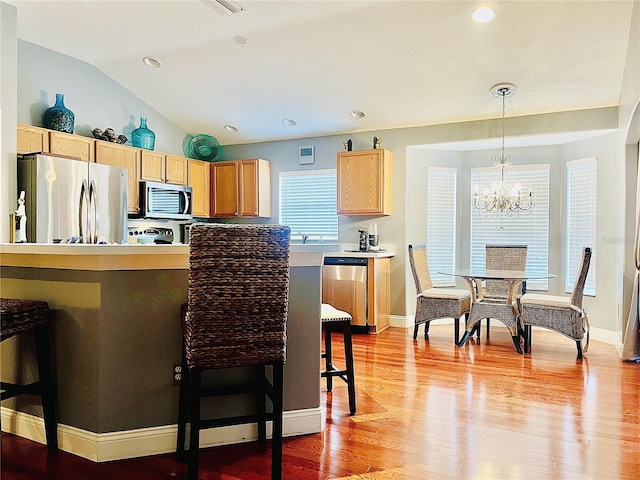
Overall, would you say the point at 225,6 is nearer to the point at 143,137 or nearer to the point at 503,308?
the point at 143,137

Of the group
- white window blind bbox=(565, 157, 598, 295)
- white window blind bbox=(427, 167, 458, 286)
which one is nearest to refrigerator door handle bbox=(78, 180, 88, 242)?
white window blind bbox=(427, 167, 458, 286)

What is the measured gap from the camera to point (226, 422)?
6.67ft

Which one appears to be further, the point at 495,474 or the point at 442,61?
the point at 442,61

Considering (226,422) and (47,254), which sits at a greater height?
(47,254)

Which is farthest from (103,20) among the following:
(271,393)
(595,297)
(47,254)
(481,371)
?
(595,297)

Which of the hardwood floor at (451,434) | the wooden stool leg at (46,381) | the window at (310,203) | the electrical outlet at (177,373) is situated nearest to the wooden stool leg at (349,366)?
the hardwood floor at (451,434)

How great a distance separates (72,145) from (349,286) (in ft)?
10.6

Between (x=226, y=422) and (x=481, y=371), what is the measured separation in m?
2.51

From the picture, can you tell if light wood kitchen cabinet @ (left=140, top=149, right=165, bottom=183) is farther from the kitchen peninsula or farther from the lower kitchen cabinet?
the kitchen peninsula

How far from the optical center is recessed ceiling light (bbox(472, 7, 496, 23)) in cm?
350

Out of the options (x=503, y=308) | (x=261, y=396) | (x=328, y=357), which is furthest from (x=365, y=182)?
(x=261, y=396)

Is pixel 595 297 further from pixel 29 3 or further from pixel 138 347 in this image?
pixel 29 3

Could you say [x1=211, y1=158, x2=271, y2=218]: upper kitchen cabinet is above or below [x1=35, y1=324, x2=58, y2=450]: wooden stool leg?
above

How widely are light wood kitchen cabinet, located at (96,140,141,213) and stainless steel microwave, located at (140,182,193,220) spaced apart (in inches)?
3.1
